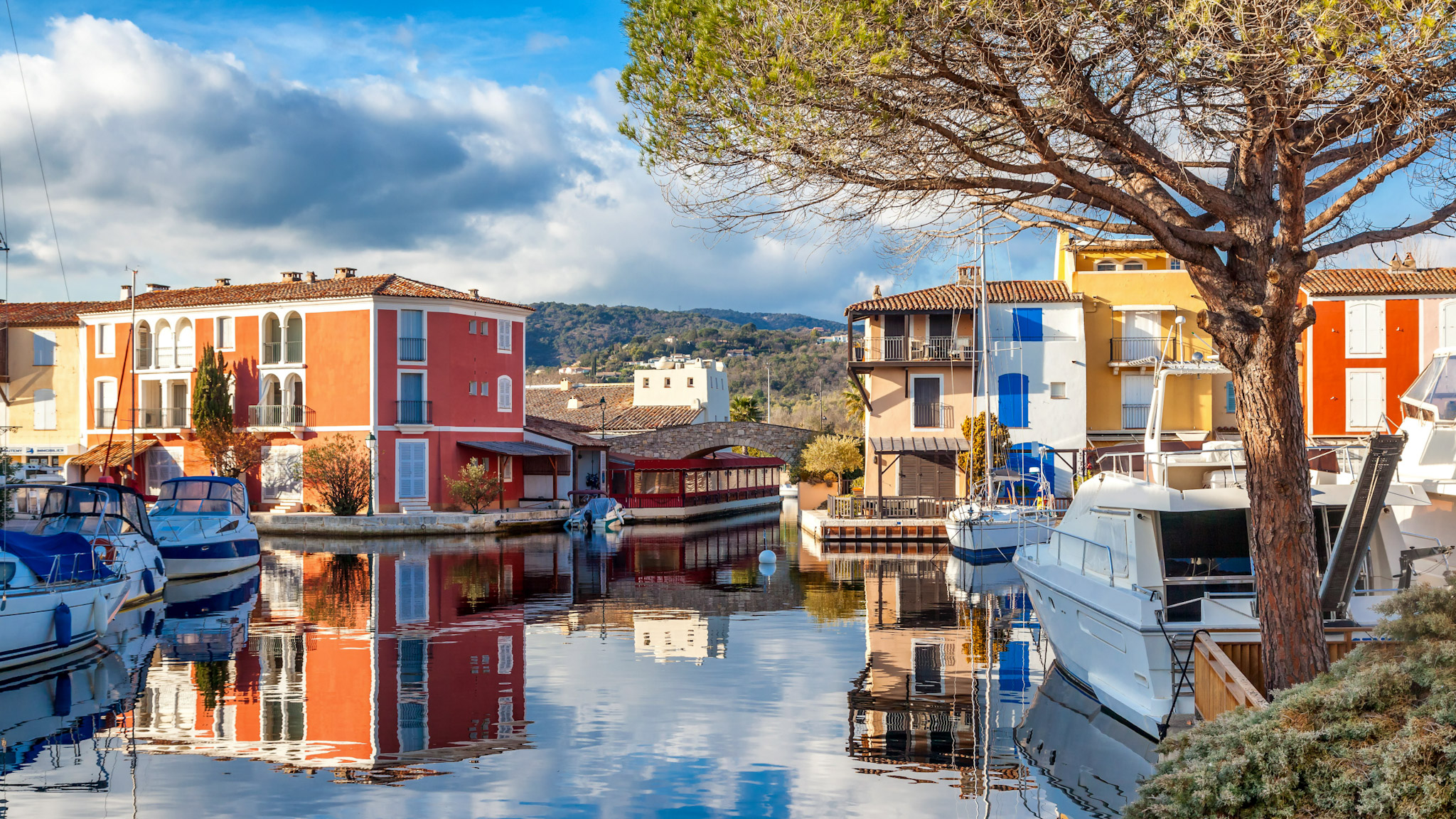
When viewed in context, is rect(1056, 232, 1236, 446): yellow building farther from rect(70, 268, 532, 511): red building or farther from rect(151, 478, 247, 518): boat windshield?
rect(151, 478, 247, 518): boat windshield

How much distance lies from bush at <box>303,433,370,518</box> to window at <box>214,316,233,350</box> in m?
7.26

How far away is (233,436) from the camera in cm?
4134

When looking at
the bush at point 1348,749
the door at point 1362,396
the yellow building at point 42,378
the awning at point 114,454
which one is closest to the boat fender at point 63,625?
the bush at point 1348,749

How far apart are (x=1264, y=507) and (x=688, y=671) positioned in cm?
839

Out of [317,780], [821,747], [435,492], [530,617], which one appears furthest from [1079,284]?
[317,780]

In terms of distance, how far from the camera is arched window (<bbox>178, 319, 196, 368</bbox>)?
4512 centimetres

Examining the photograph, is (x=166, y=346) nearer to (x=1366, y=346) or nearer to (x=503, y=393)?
(x=503, y=393)

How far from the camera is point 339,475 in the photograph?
39.0 metres

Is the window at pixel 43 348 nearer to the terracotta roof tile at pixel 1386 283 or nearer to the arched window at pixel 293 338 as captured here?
the arched window at pixel 293 338

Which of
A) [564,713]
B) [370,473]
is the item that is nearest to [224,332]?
[370,473]

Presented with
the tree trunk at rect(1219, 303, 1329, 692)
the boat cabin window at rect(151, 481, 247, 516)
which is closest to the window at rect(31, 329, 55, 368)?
the boat cabin window at rect(151, 481, 247, 516)

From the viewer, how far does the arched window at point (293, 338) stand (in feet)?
141

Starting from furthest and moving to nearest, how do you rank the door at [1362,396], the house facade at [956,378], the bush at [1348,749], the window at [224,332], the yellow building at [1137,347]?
1. the window at [224,332]
2. the yellow building at [1137,347]
3. the house facade at [956,378]
4. the door at [1362,396]
5. the bush at [1348,749]

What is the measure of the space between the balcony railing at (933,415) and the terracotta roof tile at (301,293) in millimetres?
16044
